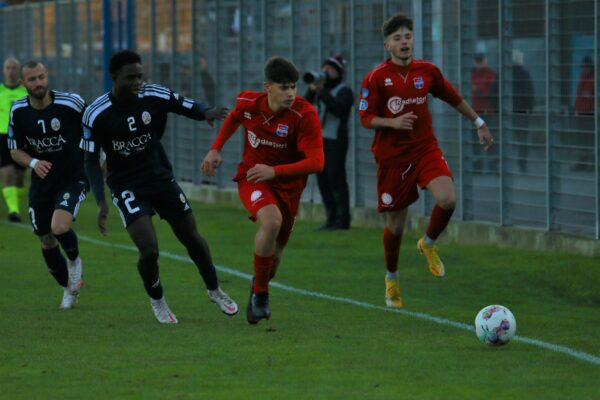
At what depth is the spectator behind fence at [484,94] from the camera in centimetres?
1741

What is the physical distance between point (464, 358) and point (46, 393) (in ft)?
8.48

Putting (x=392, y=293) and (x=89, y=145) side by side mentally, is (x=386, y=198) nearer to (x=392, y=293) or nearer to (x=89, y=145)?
(x=392, y=293)

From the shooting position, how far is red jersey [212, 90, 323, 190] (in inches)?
420

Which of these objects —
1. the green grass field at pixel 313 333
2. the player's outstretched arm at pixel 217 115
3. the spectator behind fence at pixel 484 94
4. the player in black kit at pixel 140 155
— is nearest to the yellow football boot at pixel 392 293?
the green grass field at pixel 313 333

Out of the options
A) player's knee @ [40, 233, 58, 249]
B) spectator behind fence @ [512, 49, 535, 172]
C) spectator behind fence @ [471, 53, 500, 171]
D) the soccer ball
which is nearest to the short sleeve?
the soccer ball

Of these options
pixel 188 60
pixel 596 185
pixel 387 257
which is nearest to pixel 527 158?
pixel 596 185

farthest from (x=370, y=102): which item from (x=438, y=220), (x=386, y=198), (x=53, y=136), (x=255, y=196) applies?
(x=53, y=136)

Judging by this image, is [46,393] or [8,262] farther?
[8,262]

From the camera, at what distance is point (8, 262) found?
16.0 m

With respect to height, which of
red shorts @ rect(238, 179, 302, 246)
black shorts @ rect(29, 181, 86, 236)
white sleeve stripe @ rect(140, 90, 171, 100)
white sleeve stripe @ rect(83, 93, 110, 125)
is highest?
white sleeve stripe @ rect(140, 90, 171, 100)

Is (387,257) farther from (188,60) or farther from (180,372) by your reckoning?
(188,60)

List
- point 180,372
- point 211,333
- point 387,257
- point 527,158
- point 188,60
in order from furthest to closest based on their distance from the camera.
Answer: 1. point 188,60
2. point 527,158
3. point 387,257
4. point 211,333
5. point 180,372

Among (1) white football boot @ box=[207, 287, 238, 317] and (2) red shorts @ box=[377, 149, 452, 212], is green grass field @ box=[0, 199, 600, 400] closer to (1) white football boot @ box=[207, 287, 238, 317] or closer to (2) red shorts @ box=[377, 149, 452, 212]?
(1) white football boot @ box=[207, 287, 238, 317]

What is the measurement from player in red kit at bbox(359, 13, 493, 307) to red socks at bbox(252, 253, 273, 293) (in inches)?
63.8
